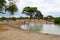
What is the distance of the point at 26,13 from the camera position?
102500 mm

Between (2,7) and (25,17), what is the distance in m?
57.8

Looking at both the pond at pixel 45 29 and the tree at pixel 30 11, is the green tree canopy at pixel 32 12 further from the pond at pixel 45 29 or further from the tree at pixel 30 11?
the pond at pixel 45 29

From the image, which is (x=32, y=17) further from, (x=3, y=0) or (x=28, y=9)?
(x=3, y=0)

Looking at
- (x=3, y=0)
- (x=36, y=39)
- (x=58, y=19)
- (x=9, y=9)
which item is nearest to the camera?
(x=36, y=39)

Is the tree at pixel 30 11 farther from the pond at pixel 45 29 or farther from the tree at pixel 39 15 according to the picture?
the pond at pixel 45 29

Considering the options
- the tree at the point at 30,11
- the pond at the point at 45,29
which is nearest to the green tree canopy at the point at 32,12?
the tree at the point at 30,11

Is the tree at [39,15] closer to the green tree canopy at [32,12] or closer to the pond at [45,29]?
the green tree canopy at [32,12]

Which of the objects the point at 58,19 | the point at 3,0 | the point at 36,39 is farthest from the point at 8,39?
the point at 58,19

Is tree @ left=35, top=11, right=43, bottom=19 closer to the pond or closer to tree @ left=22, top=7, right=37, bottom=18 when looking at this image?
tree @ left=22, top=7, right=37, bottom=18

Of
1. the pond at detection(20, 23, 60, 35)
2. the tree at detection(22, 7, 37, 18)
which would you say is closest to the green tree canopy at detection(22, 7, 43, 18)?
the tree at detection(22, 7, 37, 18)

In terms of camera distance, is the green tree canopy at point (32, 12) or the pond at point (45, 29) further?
the green tree canopy at point (32, 12)

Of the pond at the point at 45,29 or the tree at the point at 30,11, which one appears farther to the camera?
the tree at the point at 30,11

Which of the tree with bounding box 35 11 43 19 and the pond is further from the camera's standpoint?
the tree with bounding box 35 11 43 19

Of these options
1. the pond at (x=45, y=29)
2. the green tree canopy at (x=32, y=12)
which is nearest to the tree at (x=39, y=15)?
the green tree canopy at (x=32, y=12)
